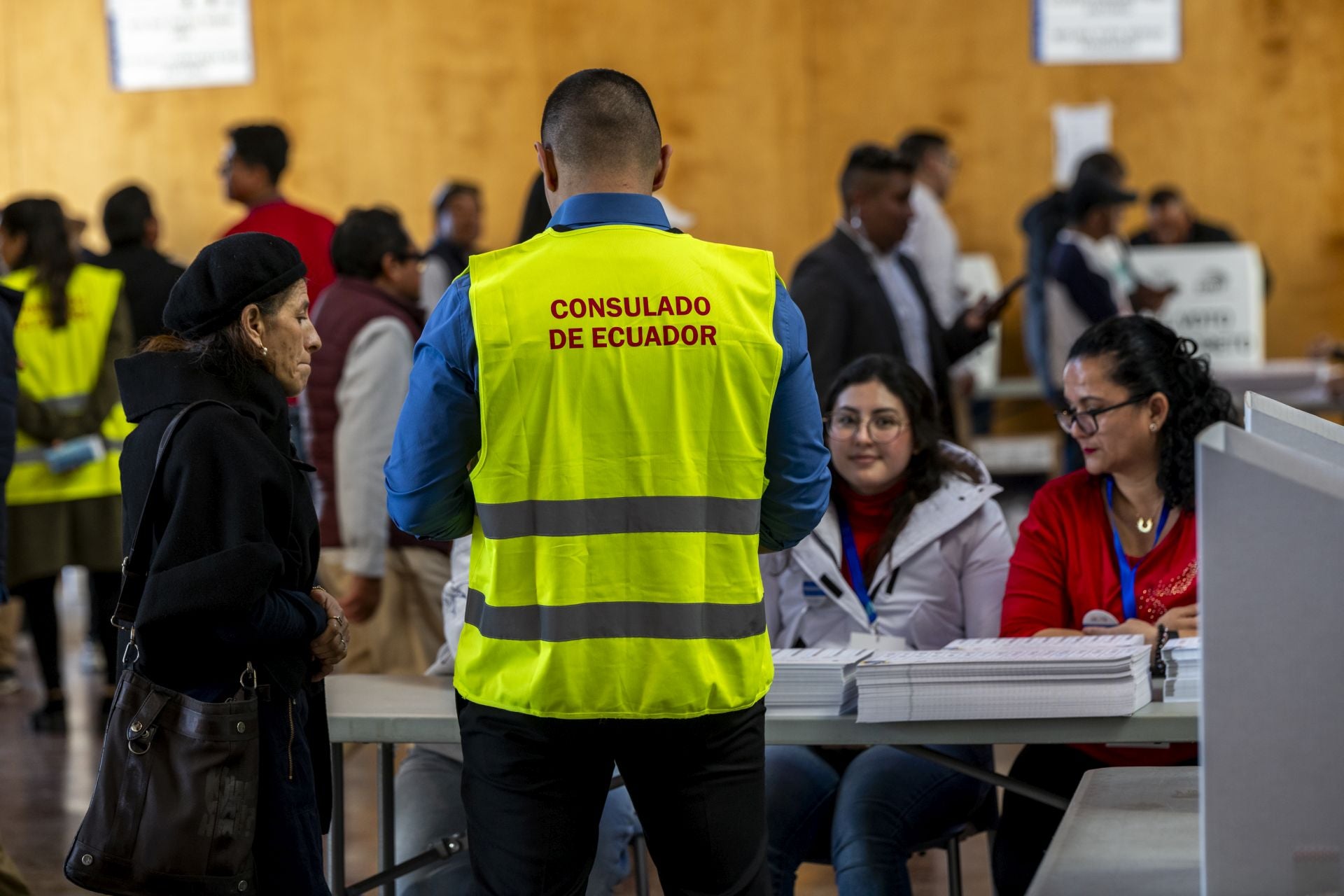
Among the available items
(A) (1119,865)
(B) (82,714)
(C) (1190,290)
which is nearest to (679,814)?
(A) (1119,865)

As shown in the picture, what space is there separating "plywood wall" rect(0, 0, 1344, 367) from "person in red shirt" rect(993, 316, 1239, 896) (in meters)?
5.55

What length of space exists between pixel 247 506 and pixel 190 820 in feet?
1.33

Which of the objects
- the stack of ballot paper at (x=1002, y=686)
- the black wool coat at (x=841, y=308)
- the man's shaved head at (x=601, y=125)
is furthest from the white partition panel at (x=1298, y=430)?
the black wool coat at (x=841, y=308)

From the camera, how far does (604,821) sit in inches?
111

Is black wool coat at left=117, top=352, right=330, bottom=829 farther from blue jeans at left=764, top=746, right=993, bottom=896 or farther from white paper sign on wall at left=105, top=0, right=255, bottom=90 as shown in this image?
white paper sign on wall at left=105, top=0, right=255, bottom=90

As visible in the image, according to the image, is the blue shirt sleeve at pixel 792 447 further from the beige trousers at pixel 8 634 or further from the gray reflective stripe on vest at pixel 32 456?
the beige trousers at pixel 8 634

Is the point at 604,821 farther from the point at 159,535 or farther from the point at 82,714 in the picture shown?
the point at 82,714

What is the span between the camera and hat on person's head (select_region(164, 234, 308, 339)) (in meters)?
2.24

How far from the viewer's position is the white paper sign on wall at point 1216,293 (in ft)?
24.4

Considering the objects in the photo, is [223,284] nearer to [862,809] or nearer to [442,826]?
[442,826]

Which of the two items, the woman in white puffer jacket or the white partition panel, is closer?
the white partition panel

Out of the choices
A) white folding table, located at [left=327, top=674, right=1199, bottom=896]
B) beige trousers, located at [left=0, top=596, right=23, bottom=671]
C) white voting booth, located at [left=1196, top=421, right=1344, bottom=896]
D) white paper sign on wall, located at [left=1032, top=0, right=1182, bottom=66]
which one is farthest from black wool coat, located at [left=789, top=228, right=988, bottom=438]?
white paper sign on wall, located at [left=1032, top=0, right=1182, bottom=66]

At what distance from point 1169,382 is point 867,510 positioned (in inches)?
23.3

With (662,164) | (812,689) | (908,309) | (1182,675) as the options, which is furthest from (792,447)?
(908,309)
